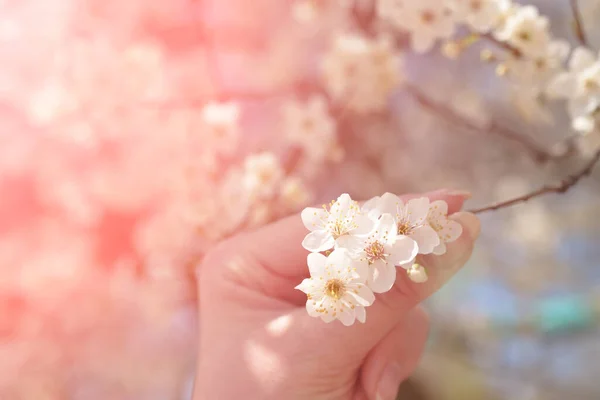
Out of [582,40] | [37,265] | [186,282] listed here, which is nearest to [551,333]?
[582,40]

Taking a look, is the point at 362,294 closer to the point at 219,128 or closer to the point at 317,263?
the point at 317,263

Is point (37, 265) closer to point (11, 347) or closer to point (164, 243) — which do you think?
point (11, 347)

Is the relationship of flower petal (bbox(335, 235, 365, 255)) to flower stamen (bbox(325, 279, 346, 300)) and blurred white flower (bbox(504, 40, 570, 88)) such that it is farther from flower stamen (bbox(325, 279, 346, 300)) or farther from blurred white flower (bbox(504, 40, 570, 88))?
blurred white flower (bbox(504, 40, 570, 88))

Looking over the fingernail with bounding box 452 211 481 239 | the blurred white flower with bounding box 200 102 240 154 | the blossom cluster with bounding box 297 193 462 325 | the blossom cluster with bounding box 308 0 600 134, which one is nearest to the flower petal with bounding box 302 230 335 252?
the blossom cluster with bounding box 297 193 462 325

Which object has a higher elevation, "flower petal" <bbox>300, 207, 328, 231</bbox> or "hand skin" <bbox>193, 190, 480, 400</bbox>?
"flower petal" <bbox>300, 207, 328, 231</bbox>

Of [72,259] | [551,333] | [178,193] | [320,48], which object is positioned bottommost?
[551,333]

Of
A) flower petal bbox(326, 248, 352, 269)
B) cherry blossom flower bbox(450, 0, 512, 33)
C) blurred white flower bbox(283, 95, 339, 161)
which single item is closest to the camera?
flower petal bbox(326, 248, 352, 269)
